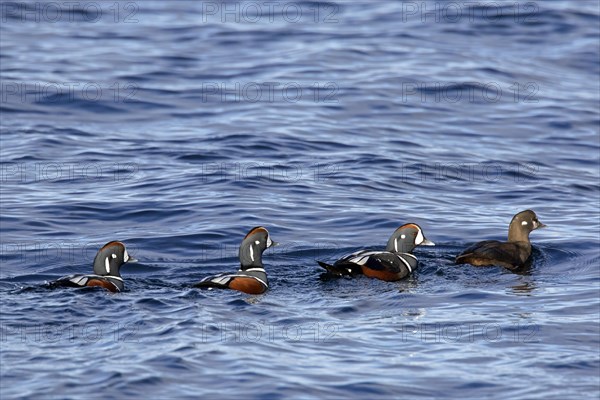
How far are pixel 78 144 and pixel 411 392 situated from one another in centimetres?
1192

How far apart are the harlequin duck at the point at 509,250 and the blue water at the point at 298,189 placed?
0.20 m

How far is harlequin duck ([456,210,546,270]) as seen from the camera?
14.4 m

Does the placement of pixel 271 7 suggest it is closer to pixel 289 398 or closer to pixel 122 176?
pixel 122 176

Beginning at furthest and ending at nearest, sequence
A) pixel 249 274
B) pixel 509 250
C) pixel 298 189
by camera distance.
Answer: pixel 298 189
pixel 509 250
pixel 249 274

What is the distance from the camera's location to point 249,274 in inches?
517

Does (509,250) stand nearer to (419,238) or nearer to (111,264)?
(419,238)

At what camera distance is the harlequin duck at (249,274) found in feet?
41.8

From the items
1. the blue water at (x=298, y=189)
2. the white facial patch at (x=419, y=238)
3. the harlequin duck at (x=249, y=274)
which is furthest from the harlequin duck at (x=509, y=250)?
the harlequin duck at (x=249, y=274)

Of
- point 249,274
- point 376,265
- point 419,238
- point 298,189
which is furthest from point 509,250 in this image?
point 298,189

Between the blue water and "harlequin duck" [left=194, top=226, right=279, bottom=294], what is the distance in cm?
20

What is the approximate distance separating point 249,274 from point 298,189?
17.9 feet

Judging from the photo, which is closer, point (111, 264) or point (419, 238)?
point (111, 264)

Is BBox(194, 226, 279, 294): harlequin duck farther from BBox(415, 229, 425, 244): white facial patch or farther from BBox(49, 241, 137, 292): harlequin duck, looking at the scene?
BBox(415, 229, 425, 244): white facial patch

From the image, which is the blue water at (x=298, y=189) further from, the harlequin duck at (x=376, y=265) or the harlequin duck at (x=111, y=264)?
the harlequin duck at (x=111, y=264)
